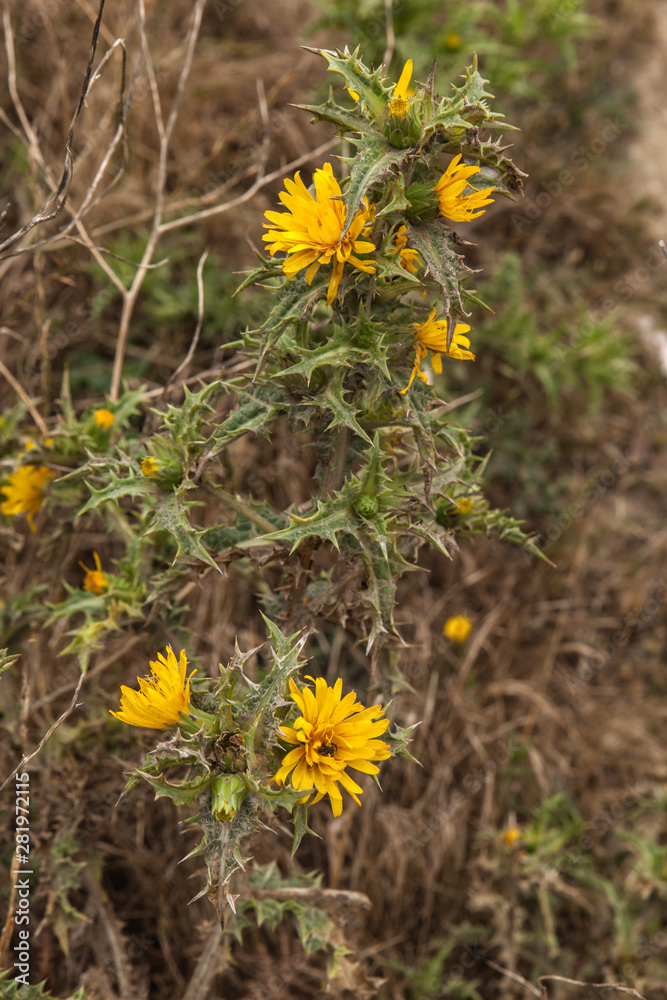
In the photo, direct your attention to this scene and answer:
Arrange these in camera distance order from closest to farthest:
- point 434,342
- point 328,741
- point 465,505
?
point 328,741, point 434,342, point 465,505

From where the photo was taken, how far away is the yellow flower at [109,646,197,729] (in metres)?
1.43

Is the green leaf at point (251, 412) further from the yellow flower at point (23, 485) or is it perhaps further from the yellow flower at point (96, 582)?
the yellow flower at point (23, 485)

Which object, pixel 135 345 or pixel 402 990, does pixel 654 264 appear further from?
pixel 402 990

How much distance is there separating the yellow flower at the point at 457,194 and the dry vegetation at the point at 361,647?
904 millimetres

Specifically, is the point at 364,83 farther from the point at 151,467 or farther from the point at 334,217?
the point at 151,467

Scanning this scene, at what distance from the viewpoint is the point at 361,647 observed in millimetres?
2941

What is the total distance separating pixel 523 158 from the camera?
388 cm

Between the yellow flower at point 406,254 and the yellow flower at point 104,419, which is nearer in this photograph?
the yellow flower at point 406,254

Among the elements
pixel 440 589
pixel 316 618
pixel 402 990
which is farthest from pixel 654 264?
pixel 402 990

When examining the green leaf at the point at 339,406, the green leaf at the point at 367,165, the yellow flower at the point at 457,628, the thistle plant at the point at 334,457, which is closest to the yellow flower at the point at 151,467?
the thistle plant at the point at 334,457

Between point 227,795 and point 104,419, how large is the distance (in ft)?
3.98

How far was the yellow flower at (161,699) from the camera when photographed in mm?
1435

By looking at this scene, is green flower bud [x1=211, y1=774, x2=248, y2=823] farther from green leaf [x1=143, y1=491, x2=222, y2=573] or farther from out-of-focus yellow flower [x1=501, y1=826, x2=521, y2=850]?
out-of-focus yellow flower [x1=501, y1=826, x2=521, y2=850]

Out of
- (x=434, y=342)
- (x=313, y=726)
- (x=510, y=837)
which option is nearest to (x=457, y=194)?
(x=434, y=342)
